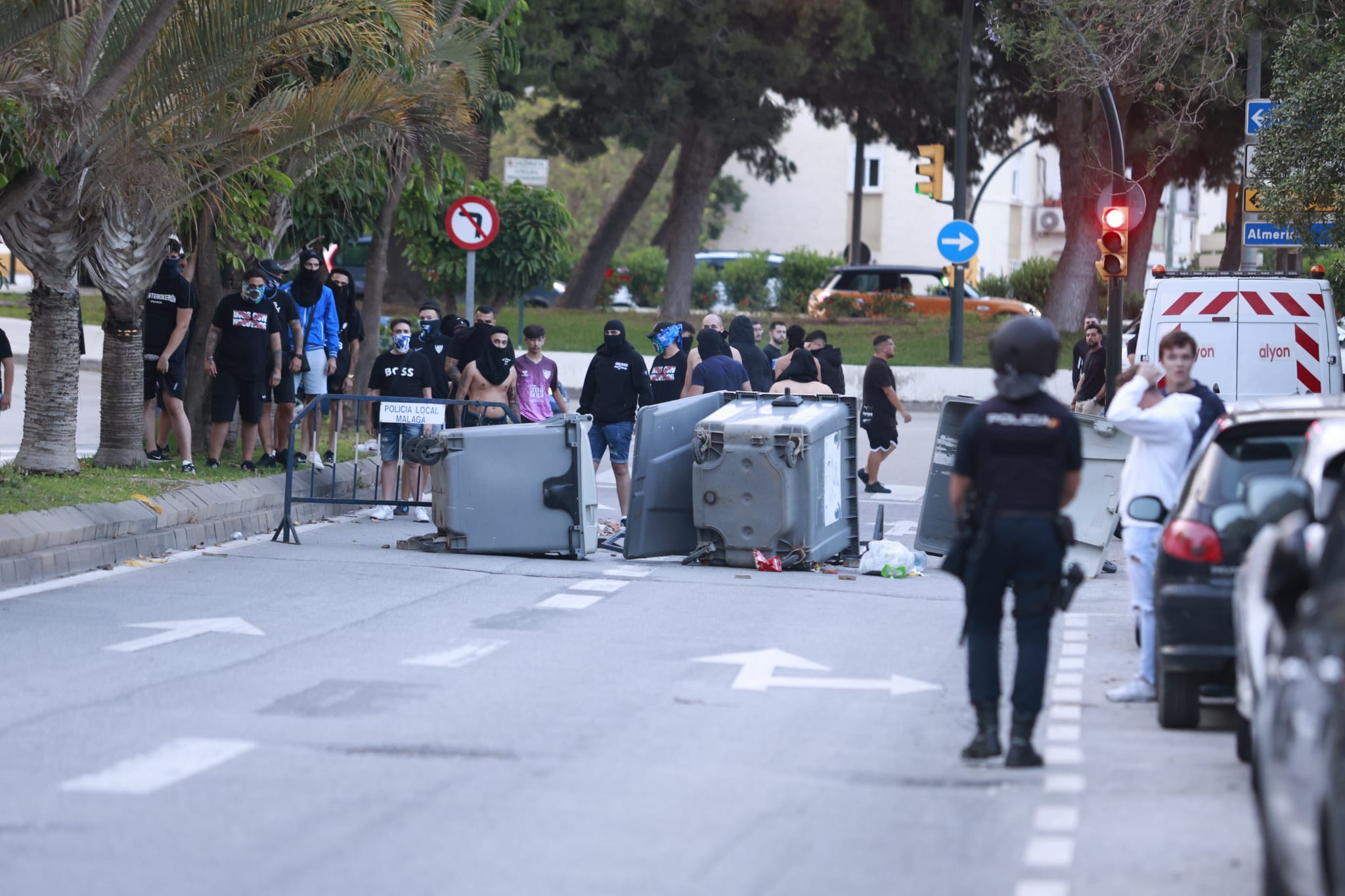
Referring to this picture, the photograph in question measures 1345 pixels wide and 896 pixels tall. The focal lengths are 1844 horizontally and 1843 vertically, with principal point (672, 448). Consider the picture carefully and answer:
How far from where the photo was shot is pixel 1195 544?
24.6 ft

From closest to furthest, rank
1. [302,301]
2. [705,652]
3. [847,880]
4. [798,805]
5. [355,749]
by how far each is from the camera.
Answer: [847,880] → [798,805] → [355,749] → [705,652] → [302,301]

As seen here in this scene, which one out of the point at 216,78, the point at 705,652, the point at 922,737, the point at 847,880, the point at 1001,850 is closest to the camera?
the point at 847,880

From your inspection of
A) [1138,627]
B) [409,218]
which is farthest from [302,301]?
[1138,627]

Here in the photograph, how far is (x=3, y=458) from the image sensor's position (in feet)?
58.7

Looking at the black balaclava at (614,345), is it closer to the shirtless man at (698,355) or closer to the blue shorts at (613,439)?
the blue shorts at (613,439)

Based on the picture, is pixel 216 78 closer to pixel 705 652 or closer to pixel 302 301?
pixel 302 301

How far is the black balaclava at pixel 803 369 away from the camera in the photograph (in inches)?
696

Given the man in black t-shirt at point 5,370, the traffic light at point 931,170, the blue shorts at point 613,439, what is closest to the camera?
the man in black t-shirt at point 5,370

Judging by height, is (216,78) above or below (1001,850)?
above

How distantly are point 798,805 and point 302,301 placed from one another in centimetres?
1199

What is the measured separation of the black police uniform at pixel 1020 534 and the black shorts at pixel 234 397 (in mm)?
10069

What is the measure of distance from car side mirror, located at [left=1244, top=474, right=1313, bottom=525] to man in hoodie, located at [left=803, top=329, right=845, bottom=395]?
12.6 m

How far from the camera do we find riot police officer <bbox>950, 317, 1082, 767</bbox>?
6.94 metres

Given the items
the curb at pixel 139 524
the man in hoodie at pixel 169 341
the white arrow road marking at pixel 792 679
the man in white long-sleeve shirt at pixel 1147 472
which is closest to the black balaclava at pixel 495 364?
the curb at pixel 139 524
